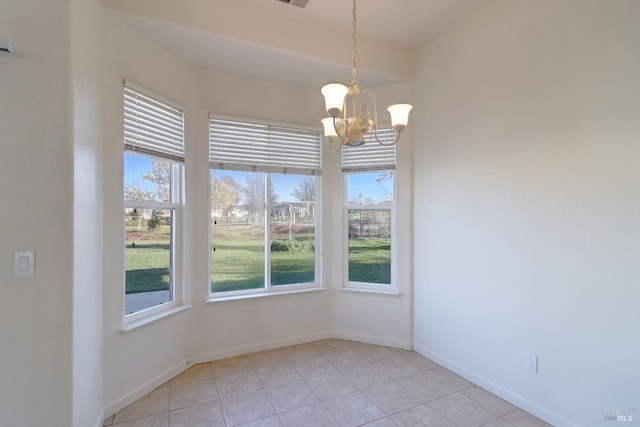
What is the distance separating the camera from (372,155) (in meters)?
3.41

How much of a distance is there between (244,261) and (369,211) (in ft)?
5.10

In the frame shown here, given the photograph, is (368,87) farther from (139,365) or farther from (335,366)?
(139,365)

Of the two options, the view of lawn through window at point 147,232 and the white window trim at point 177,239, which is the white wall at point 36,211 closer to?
the view of lawn through window at point 147,232

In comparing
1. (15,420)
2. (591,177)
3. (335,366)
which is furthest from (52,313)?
(591,177)

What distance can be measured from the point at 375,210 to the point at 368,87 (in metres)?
1.43

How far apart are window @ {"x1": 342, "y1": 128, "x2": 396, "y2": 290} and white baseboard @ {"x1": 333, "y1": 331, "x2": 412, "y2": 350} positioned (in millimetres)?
568

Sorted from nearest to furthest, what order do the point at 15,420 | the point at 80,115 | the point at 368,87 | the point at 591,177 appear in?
1. the point at 15,420
2. the point at 80,115
3. the point at 591,177
4. the point at 368,87

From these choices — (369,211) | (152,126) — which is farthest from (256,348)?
(152,126)

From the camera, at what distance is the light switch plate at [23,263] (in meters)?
1.45

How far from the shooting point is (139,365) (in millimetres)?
2377

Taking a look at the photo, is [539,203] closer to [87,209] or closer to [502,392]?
[502,392]

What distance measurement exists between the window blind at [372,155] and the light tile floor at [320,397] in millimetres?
2082

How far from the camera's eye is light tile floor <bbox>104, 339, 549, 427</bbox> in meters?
2.09

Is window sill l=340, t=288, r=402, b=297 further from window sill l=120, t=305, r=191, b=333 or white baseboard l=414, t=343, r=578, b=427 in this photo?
window sill l=120, t=305, r=191, b=333
